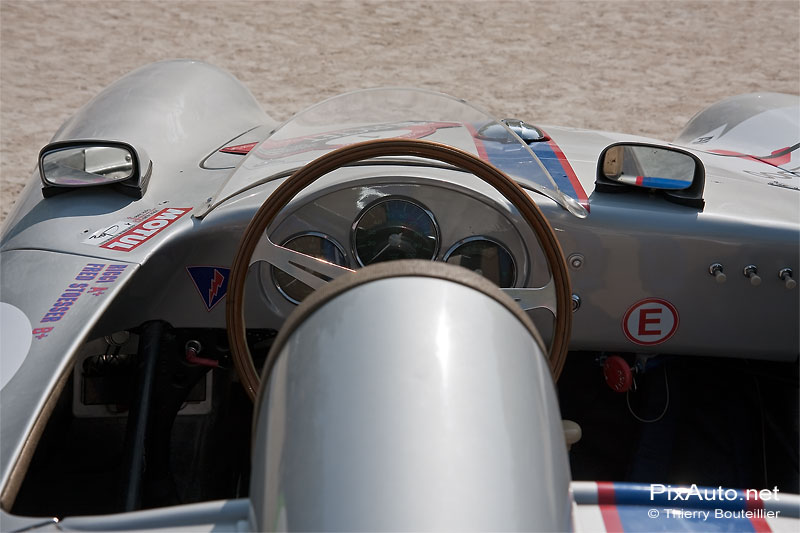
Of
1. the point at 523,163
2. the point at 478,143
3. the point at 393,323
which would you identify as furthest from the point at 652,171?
the point at 393,323

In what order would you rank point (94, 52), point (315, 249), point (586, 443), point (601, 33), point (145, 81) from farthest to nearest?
1. point (601, 33)
2. point (94, 52)
3. point (145, 81)
4. point (586, 443)
5. point (315, 249)

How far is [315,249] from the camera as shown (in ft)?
6.89

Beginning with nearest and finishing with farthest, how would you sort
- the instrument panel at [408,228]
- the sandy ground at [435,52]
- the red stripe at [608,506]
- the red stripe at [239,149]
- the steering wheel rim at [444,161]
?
the red stripe at [608,506], the steering wheel rim at [444,161], the instrument panel at [408,228], the red stripe at [239,149], the sandy ground at [435,52]

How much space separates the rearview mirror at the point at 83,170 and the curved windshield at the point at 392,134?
1.21ft

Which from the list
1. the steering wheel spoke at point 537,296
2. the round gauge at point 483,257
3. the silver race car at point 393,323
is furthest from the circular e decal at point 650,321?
the steering wheel spoke at point 537,296

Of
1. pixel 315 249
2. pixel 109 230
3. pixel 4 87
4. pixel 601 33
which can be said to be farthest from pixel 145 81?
pixel 601 33

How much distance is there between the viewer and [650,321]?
227 centimetres

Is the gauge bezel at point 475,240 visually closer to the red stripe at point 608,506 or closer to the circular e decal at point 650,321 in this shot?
the circular e decal at point 650,321

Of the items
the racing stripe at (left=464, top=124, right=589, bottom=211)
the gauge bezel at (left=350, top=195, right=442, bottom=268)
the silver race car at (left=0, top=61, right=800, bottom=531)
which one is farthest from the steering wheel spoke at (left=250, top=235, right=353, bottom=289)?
the racing stripe at (left=464, top=124, right=589, bottom=211)

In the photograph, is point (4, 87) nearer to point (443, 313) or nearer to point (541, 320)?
point (541, 320)

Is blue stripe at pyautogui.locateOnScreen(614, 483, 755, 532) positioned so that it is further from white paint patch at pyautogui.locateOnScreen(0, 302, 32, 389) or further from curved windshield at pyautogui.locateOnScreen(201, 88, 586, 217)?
white paint patch at pyautogui.locateOnScreen(0, 302, 32, 389)

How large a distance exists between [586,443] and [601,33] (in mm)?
5432

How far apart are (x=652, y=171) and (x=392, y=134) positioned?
2.48 ft

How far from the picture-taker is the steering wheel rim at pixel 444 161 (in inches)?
65.1
